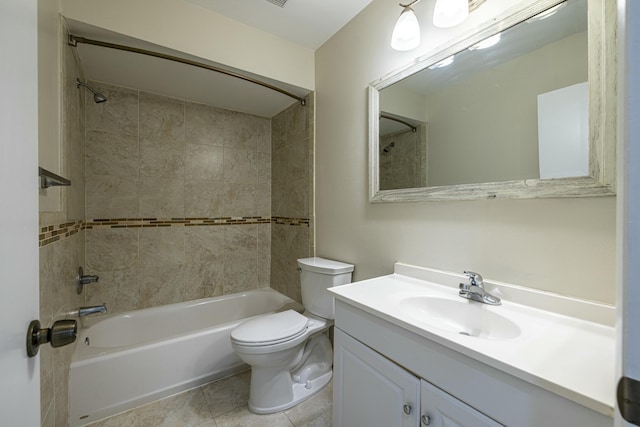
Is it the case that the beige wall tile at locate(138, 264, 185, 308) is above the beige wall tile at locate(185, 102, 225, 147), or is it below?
below

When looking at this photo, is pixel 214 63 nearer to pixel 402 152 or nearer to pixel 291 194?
pixel 291 194

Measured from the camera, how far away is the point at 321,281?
173cm

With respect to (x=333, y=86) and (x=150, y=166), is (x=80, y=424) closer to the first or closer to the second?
(x=150, y=166)

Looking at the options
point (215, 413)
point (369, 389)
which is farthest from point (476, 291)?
point (215, 413)

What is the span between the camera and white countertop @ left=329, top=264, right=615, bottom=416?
55cm

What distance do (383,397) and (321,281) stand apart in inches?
33.2

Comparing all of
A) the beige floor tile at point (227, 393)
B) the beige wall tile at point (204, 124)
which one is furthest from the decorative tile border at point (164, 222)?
the beige floor tile at point (227, 393)

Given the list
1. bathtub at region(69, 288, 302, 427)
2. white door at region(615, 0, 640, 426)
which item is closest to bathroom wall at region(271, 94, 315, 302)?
bathtub at region(69, 288, 302, 427)

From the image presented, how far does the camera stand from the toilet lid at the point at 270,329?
143 cm

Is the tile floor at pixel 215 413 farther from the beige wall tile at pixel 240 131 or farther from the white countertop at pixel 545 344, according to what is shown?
the beige wall tile at pixel 240 131

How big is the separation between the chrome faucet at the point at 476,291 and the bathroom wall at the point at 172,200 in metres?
2.03

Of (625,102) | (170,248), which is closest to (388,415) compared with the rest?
(625,102)

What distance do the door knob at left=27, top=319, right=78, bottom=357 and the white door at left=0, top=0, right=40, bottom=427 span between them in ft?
0.05

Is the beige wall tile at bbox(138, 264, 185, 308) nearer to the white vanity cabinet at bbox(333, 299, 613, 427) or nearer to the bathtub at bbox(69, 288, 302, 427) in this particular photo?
the bathtub at bbox(69, 288, 302, 427)
